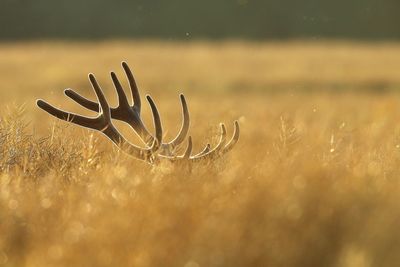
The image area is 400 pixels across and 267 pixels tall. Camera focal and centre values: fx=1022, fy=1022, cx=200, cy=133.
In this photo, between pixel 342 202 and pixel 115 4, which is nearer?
pixel 342 202

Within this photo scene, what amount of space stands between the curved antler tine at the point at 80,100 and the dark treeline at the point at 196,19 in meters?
39.5

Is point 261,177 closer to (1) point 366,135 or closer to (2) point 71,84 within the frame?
(1) point 366,135

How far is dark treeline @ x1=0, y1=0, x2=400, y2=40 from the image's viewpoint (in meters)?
45.8

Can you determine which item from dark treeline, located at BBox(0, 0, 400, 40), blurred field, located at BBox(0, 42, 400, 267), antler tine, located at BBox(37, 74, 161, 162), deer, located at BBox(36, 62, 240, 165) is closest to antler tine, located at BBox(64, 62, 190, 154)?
deer, located at BBox(36, 62, 240, 165)

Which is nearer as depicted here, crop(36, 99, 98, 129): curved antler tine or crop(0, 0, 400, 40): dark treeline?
crop(36, 99, 98, 129): curved antler tine

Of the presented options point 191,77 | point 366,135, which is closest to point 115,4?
point 191,77

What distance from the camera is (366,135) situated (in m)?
8.09

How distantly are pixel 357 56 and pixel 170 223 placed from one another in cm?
2528

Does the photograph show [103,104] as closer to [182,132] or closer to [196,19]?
[182,132]

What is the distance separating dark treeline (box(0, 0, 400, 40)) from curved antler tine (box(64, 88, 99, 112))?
39476mm

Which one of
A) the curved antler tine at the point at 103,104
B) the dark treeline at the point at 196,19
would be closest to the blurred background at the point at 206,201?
the curved antler tine at the point at 103,104

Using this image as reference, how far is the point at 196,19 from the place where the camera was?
160 feet

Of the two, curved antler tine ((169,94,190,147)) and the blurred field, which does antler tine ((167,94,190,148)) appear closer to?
curved antler tine ((169,94,190,147))

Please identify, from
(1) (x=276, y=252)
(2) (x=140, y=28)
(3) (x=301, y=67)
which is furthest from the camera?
(2) (x=140, y=28)
